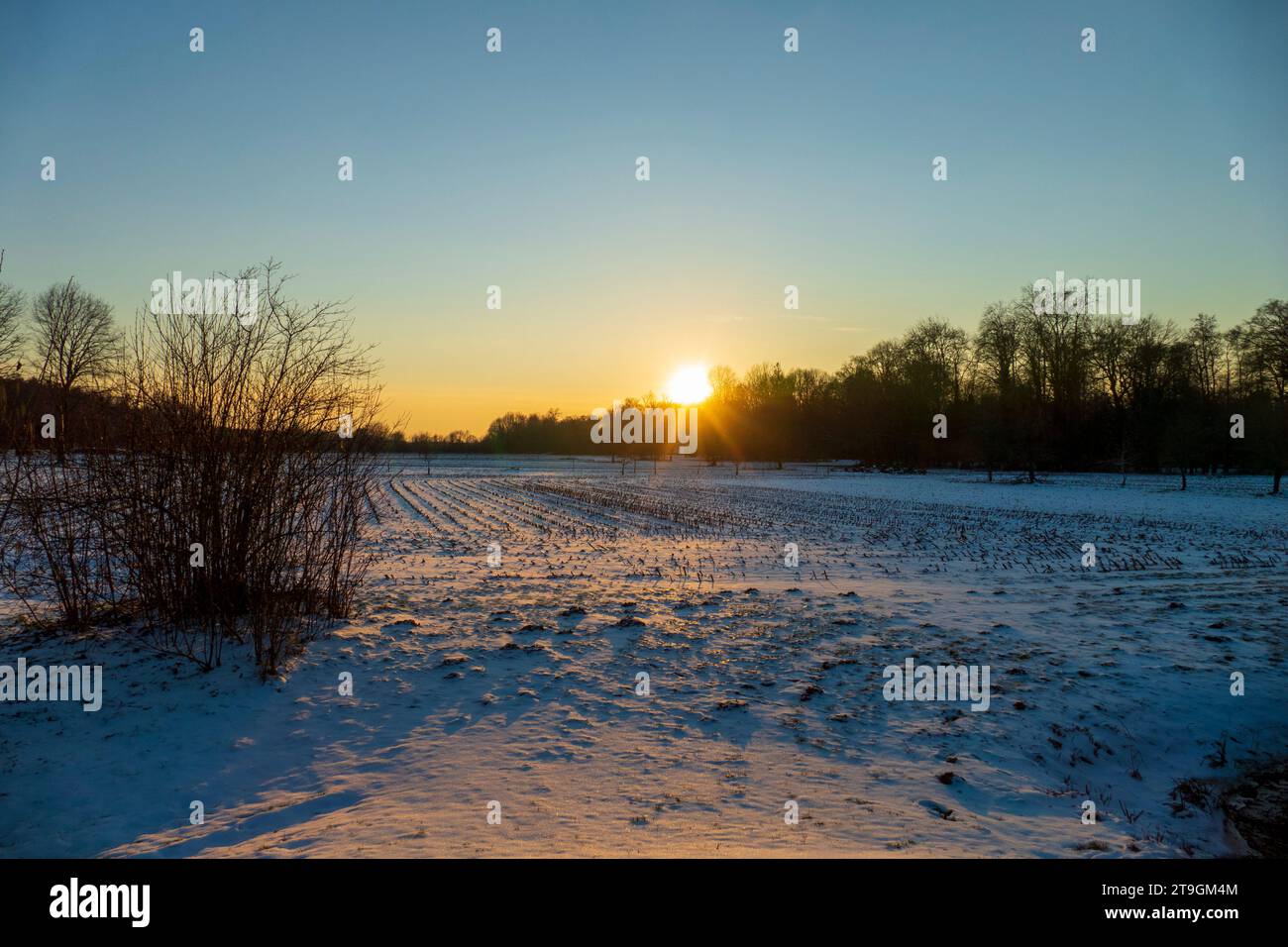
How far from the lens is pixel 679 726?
22.8 ft

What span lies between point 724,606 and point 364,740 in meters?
6.24

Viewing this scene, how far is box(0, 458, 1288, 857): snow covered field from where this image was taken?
5.07 m

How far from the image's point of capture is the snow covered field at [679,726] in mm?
5070

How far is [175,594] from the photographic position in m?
8.60

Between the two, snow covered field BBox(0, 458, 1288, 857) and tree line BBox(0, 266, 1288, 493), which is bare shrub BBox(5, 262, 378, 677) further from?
tree line BBox(0, 266, 1288, 493)
